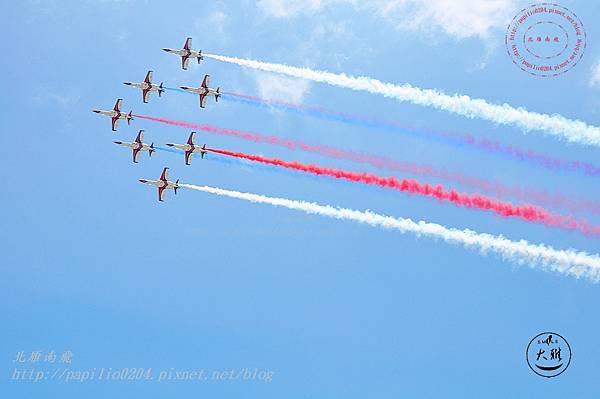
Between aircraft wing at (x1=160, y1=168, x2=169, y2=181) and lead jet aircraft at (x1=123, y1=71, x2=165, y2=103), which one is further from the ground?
lead jet aircraft at (x1=123, y1=71, x2=165, y2=103)

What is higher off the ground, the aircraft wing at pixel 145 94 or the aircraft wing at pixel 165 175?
the aircraft wing at pixel 145 94

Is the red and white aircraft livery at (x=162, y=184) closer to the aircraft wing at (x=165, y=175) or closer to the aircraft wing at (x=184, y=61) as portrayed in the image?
the aircraft wing at (x=165, y=175)

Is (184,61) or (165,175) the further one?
(165,175)

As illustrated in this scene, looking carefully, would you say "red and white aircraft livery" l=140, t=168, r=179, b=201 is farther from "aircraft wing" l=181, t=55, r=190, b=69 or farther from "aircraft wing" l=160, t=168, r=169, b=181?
"aircraft wing" l=181, t=55, r=190, b=69

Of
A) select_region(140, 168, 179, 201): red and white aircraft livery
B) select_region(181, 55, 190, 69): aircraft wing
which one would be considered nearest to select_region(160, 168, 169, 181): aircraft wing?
select_region(140, 168, 179, 201): red and white aircraft livery

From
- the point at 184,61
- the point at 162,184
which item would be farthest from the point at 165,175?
the point at 184,61

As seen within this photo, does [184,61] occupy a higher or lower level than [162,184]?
higher

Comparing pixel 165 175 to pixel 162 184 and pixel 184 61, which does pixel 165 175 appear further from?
pixel 184 61

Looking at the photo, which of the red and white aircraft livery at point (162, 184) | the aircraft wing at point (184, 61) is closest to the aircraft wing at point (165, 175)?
the red and white aircraft livery at point (162, 184)

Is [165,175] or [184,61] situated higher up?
[184,61]

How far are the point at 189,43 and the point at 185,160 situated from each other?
1149cm

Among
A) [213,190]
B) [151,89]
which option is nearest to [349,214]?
[213,190]

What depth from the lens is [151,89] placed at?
112 m

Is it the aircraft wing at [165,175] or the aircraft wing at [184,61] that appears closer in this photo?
the aircraft wing at [184,61]
